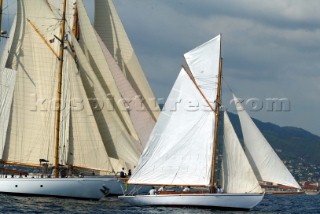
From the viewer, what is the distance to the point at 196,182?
5350 centimetres

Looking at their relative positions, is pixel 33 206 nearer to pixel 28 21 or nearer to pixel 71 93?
pixel 71 93

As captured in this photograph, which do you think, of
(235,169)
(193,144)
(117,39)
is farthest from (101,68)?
(235,169)

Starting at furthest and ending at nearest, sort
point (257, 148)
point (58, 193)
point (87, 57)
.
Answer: point (87, 57), point (58, 193), point (257, 148)

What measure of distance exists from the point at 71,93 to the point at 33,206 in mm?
11565

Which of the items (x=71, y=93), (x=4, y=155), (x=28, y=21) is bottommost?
(x=4, y=155)

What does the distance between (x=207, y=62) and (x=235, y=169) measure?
7.81 m

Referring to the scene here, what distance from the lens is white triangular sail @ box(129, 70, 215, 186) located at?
53188 millimetres

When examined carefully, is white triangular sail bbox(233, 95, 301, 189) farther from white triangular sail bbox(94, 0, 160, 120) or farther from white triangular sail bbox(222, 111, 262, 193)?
white triangular sail bbox(94, 0, 160, 120)

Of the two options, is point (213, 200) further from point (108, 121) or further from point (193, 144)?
point (108, 121)

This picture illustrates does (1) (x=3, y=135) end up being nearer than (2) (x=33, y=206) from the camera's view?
No

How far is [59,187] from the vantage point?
5978cm

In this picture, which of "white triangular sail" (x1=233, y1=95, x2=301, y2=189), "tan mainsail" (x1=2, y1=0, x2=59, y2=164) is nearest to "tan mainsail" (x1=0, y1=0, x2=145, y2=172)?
"tan mainsail" (x1=2, y1=0, x2=59, y2=164)

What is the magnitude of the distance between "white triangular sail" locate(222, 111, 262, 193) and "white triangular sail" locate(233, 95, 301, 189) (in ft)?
1.56

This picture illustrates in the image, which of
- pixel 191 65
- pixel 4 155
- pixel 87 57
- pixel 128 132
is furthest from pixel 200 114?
pixel 4 155
